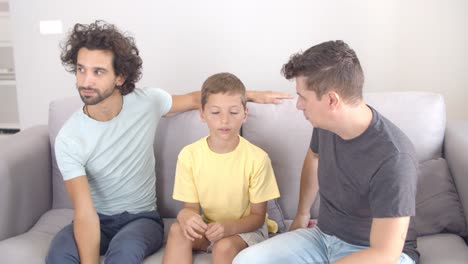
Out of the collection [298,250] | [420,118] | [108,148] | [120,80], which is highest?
[120,80]

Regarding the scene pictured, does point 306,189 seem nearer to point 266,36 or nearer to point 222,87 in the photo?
point 222,87

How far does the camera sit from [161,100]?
1.97m

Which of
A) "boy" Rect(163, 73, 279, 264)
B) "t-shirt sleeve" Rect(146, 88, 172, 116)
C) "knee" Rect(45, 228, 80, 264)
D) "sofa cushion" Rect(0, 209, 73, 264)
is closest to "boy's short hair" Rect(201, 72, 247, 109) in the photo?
"boy" Rect(163, 73, 279, 264)

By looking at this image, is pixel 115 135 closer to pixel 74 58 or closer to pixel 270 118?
pixel 74 58

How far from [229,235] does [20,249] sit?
28.1 inches

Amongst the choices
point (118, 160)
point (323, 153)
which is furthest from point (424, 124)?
point (118, 160)

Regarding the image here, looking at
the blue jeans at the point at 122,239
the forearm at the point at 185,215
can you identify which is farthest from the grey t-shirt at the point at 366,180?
the blue jeans at the point at 122,239

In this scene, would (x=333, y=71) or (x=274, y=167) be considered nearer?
(x=333, y=71)

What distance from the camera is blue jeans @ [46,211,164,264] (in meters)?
1.63

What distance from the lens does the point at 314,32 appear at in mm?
2459

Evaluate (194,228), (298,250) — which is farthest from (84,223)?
(298,250)

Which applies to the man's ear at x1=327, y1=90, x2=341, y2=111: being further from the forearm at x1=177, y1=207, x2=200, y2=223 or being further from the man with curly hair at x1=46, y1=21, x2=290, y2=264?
the man with curly hair at x1=46, y1=21, x2=290, y2=264

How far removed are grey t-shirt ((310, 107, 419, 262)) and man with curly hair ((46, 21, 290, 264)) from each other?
2.15ft

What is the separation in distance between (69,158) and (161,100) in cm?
42
